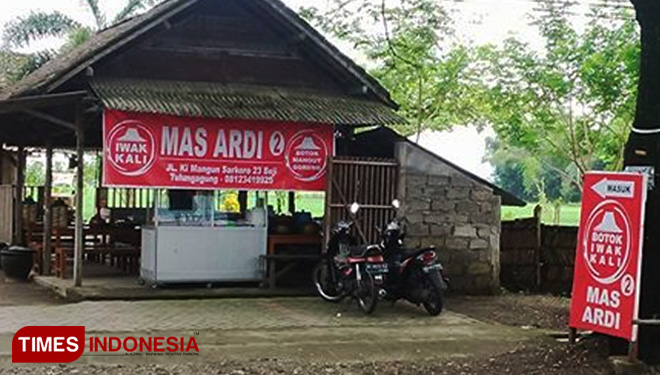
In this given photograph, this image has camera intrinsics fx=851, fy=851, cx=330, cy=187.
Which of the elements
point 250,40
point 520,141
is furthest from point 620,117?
point 250,40

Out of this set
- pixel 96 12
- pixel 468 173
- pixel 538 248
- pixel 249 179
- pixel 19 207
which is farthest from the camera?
pixel 96 12

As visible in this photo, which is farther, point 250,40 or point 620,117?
point 620,117

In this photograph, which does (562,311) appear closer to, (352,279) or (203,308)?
(352,279)

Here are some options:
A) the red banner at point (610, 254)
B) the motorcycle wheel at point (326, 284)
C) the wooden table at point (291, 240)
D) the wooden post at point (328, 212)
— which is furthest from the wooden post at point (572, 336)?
the wooden table at point (291, 240)

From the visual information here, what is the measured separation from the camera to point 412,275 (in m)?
11.1

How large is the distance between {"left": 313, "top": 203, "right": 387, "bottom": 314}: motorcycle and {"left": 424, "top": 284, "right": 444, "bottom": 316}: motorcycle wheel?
68 centimetres

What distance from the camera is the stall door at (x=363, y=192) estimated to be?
485 inches

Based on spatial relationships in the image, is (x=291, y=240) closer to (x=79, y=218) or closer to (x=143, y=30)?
(x=79, y=218)

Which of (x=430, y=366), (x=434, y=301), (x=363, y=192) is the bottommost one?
(x=430, y=366)

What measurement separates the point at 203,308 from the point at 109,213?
7.03 metres

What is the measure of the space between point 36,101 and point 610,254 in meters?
→ 7.33

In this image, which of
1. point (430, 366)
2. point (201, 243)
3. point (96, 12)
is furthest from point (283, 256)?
point (96, 12)

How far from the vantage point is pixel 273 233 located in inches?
508

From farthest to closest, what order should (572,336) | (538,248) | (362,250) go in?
(538,248), (362,250), (572,336)
